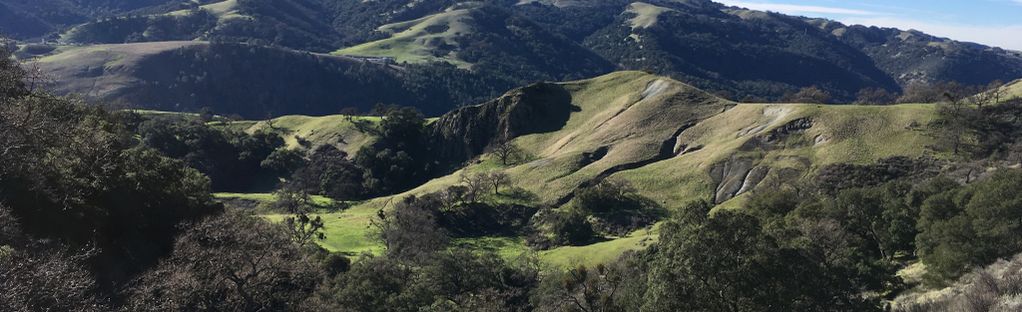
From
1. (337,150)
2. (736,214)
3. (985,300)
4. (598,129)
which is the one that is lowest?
(337,150)

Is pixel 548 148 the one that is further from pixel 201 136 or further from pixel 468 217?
pixel 201 136

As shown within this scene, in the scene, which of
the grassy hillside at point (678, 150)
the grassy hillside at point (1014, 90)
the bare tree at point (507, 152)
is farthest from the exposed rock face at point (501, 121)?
the grassy hillside at point (1014, 90)

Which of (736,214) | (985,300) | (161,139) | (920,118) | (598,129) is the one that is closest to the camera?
(985,300)

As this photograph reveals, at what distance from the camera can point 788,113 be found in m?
86.0

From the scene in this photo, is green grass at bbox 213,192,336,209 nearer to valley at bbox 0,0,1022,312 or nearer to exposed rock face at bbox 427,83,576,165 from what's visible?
valley at bbox 0,0,1022,312

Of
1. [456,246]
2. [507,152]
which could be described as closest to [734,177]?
[456,246]

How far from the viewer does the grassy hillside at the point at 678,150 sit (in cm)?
7138

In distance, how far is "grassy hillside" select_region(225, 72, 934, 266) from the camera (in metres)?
71.4

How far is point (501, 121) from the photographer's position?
115 meters

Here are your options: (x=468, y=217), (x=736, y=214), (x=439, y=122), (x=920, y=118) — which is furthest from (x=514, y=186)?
(x=736, y=214)

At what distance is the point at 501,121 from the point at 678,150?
125ft

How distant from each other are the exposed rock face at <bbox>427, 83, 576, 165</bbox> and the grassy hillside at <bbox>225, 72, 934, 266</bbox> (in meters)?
3.75

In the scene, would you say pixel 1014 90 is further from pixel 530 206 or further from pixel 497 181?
pixel 497 181

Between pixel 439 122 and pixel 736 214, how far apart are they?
4154 inches
